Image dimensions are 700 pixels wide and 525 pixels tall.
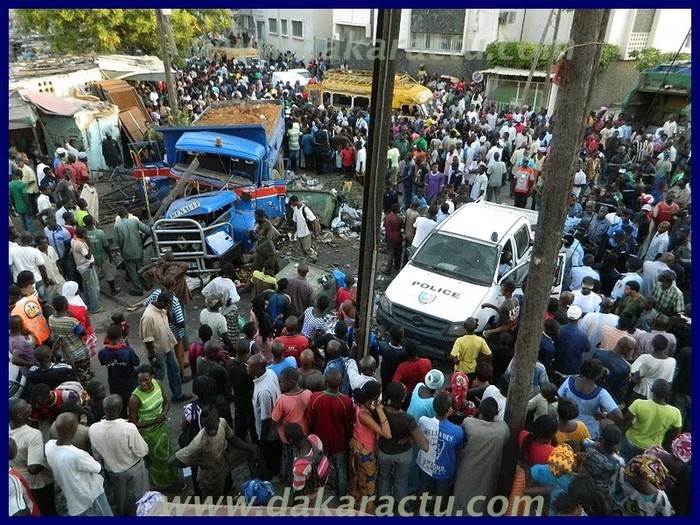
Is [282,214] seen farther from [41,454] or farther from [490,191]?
[41,454]

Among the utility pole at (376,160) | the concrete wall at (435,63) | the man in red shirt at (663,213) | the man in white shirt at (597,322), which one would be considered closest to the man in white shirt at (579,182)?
the man in red shirt at (663,213)

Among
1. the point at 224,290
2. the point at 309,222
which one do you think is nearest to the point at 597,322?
the point at 224,290

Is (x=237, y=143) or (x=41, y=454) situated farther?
(x=237, y=143)

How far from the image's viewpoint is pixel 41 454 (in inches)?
170

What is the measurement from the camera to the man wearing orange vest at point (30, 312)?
19.8ft

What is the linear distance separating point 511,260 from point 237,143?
245 inches

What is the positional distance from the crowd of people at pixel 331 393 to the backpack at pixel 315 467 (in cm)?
2

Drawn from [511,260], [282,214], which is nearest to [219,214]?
[282,214]

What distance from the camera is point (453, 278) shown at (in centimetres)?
778

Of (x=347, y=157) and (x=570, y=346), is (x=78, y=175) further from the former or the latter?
(x=570, y=346)

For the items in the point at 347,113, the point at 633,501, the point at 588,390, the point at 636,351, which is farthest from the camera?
the point at 347,113

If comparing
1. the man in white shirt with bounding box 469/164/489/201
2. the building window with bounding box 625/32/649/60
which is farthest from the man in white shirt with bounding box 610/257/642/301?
the building window with bounding box 625/32/649/60

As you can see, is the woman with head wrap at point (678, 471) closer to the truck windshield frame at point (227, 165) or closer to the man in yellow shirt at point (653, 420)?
the man in yellow shirt at point (653, 420)

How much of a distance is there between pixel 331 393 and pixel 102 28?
22.4 m
